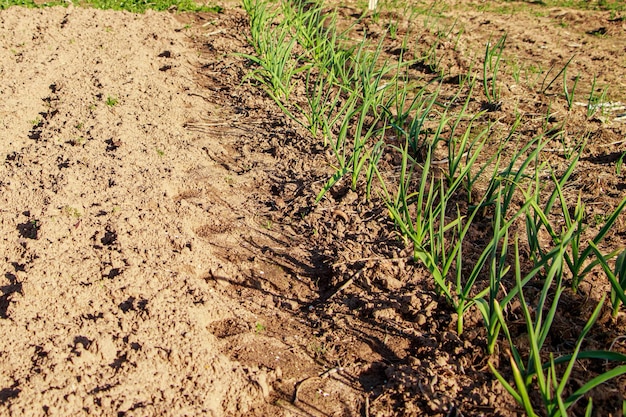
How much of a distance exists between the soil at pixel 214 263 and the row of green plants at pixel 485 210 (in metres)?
0.09

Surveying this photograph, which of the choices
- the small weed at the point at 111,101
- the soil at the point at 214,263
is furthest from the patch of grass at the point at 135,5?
the small weed at the point at 111,101

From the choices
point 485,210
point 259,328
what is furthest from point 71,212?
point 485,210

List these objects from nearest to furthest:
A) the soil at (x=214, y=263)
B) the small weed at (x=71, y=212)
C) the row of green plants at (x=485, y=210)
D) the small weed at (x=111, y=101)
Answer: the row of green plants at (x=485, y=210) → the soil at (x=214, y=263) → the small weed at (x=71, y=212) → the small weed at (x=111, y=101)

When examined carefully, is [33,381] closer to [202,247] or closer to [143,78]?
[202,247]

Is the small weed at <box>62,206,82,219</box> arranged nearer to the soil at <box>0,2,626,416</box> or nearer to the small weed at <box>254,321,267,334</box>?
the soil at <box>0,2,626,416</box>

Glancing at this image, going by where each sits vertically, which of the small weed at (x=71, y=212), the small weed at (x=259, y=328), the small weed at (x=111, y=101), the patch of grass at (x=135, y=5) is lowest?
the small weed at (x=259, y=328)

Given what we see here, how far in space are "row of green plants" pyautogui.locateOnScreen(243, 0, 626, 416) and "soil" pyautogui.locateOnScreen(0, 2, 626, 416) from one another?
3.6 inches

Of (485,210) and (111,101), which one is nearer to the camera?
(485,210)

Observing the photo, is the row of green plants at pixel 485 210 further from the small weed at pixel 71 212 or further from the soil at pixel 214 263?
the small weed at pixel 71 212

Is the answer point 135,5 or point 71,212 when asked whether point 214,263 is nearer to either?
point 71,212

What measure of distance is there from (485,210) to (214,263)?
1.20 meters

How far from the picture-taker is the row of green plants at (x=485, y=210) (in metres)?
1.81

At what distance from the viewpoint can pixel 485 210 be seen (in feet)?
9.14

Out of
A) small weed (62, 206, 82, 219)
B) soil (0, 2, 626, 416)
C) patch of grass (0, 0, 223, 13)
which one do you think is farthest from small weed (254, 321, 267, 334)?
patch of grass (0, 0, 223, 13)
